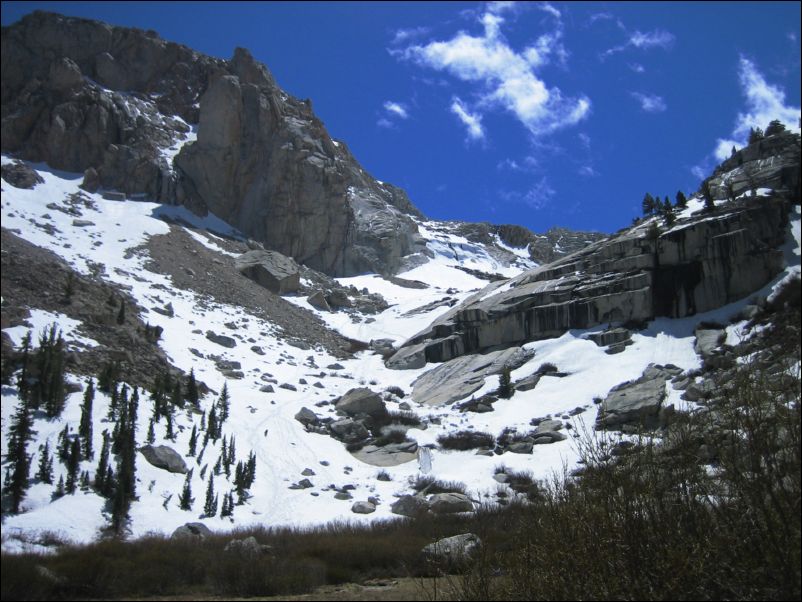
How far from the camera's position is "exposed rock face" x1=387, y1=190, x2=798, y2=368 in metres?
36.4

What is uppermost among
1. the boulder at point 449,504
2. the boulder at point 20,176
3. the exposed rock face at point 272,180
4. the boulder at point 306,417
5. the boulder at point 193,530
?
the exposed rock face at point 272,180

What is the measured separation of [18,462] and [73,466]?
2332 mm

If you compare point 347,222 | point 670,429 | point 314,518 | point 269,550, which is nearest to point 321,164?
point 347,222

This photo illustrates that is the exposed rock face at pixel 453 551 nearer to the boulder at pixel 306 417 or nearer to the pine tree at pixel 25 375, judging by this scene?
the pine tree at pixel 25 375

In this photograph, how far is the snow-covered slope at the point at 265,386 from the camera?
1709 centimetres

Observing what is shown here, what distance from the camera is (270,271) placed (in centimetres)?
5856

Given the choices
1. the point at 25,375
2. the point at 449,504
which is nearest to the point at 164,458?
the point at 25,375

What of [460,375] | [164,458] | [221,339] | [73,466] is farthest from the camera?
[460,375]

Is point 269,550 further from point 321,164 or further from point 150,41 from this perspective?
point 150,41

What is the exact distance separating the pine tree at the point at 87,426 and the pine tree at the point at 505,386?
23.4m

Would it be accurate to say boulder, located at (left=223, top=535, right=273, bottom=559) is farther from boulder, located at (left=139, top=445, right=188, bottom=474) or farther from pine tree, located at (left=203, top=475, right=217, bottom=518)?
boulder, located at (left=139, top=445, right=188, bottom=474)

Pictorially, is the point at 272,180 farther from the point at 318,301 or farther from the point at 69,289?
the point at 69,289

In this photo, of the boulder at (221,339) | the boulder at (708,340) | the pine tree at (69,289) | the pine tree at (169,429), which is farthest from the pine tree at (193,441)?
the boulder at (708,340)

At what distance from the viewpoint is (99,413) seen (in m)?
19.3
